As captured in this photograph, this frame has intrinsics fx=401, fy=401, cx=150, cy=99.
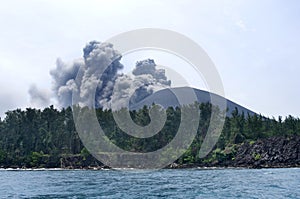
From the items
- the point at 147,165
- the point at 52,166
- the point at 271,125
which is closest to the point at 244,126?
the point at 271,125

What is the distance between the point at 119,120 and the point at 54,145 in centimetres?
2252

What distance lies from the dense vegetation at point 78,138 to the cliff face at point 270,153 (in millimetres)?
3802

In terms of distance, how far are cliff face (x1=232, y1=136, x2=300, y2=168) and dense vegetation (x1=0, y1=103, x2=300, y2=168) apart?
3.80 metres

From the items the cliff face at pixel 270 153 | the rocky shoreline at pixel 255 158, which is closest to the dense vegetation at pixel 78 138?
the rocky shoreline at pixel 255 158

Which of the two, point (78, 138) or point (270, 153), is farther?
point (78, 138)

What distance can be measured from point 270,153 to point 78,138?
60.4 m

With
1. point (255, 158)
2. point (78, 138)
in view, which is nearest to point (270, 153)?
point (255, 158)

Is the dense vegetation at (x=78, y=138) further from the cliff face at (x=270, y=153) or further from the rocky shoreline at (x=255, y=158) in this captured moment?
the cliff face at (x=270, y=153)

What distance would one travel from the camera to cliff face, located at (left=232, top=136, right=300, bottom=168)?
98.6 meters

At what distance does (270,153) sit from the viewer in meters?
103

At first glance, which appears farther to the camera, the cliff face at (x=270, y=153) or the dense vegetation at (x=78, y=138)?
the dense vegetation at (x=78, y=138)

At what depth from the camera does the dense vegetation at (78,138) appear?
389ft

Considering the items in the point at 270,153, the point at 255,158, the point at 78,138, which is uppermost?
the point at 78,138

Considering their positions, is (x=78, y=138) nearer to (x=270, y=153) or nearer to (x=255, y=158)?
(x=255, y=158)
